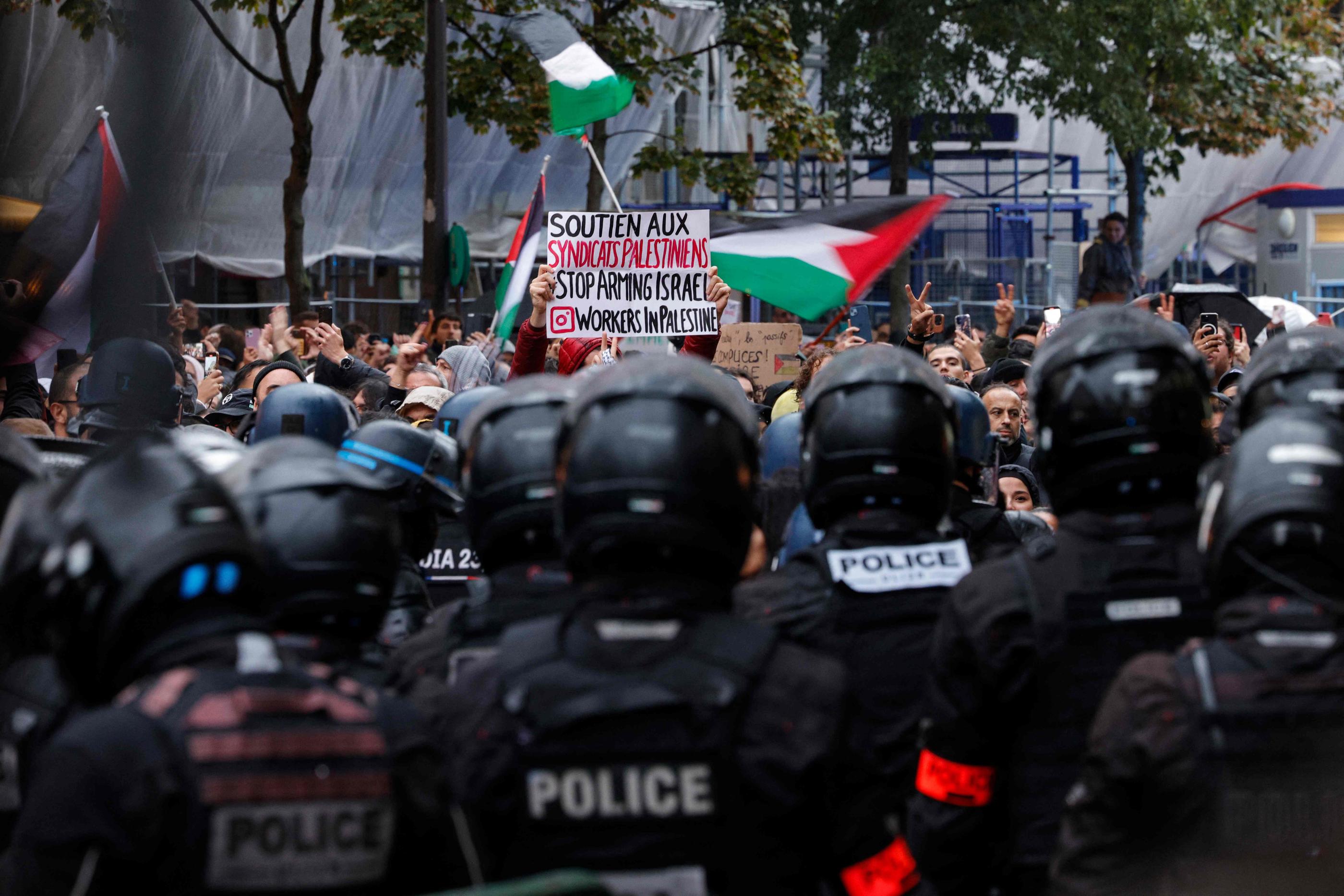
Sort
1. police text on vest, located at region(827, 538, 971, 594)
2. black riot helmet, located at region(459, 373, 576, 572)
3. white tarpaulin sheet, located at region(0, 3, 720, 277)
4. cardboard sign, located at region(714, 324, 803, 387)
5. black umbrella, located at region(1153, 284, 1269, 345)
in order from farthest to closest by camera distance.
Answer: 1. white tarpaulin sheet, located at region(0, 3, 720, 277)
2. black umbrella, located at region(1153, 284, 1269, 345)
3. cardboard sign, located at region(714, 324, 803, 387)
4. police text on vest, located at region(827, 538, 971, 594)
5. black riot helmet, located at region(459, 373, 576, 572)

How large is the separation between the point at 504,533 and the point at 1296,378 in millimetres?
1796

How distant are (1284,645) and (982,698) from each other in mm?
664

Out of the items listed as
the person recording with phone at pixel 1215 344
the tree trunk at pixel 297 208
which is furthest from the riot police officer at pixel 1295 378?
the tree trunk at pixel 297 208

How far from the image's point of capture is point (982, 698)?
330 centimetres

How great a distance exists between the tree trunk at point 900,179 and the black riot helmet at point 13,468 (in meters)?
20.5

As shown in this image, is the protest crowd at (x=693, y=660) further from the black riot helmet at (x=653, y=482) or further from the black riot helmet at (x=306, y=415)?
the black riot helmet at (x=306, y=415)

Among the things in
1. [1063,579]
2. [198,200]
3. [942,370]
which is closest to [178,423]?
[942,370]

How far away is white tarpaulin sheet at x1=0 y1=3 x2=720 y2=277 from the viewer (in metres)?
19.5

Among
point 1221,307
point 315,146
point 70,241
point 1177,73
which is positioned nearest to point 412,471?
point 70,241

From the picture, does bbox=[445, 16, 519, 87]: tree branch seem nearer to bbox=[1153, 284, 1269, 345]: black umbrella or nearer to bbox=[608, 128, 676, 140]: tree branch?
bbox=[608, 128, 676, 140]: tree branch

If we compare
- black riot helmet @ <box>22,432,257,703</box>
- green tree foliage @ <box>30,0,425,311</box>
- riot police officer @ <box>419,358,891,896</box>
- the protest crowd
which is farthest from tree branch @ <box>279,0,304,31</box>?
black riot helmet @ <box>22,432,257,703</box>

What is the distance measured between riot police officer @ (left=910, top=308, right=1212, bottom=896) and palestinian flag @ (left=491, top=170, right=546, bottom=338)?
7313 mm

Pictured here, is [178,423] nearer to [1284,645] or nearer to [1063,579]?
[1063,579]

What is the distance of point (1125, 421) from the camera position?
3.35 meters
